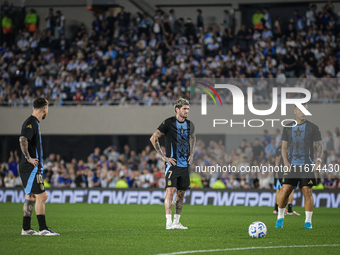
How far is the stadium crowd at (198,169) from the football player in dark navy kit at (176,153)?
969cm

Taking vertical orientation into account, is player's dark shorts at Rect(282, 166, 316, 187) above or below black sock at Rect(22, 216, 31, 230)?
above

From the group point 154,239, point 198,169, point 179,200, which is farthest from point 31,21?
point 154,239

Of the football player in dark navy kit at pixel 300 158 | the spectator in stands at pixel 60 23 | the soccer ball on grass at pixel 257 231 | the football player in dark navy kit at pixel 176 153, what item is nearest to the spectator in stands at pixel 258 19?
the spectator in stands at pixel 60 23

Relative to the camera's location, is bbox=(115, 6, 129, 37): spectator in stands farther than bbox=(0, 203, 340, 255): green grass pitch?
Yes

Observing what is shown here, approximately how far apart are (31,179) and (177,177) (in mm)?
2537

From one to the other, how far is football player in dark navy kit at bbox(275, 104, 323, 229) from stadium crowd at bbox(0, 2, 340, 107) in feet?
36.1

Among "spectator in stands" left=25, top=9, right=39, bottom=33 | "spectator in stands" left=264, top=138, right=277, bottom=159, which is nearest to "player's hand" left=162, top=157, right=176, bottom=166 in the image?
"spectator in stands" left=264, top=138, right=277, bottom=159

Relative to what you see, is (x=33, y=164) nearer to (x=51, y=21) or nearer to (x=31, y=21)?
(x=51, y=21)

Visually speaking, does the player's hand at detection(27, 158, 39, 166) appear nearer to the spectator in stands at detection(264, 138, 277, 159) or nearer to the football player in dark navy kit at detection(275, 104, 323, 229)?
the football player in dark navy kit at detection(275, 104, 323, 229)

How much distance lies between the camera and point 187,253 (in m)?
6.42

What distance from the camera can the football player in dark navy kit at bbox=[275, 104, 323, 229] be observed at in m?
9.26

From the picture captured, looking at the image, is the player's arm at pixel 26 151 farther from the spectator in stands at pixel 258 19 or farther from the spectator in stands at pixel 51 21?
the spectator in stands at pixel 51 21

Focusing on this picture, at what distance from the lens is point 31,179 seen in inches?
317

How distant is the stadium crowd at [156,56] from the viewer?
22641 millimetres
